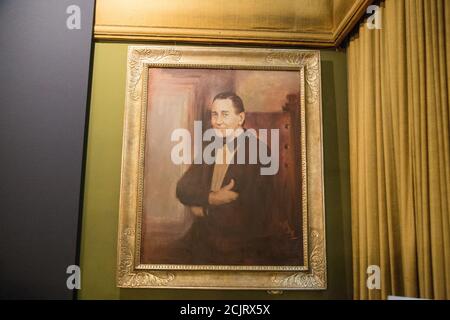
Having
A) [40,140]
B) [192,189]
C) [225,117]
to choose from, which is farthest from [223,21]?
[40,140]

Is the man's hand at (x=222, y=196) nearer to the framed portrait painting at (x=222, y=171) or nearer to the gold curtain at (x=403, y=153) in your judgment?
the framed portrait painting at (x=222, y=171)

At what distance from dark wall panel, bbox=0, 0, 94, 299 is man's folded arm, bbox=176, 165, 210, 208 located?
0.59 meters

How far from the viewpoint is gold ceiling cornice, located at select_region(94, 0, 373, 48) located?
2359 mm

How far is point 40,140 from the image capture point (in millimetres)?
2176

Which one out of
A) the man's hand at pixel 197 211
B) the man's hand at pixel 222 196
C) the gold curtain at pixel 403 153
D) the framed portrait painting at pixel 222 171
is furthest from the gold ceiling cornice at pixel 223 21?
the man's hand at pixel 197 211

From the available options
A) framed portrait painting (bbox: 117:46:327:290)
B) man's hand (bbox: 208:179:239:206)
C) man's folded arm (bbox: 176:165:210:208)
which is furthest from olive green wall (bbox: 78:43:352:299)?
man's hand (bbox: 208:179:239:206)

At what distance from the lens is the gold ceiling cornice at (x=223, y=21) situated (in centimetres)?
236

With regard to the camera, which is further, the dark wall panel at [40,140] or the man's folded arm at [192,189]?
the man's folded arm at [192,189]

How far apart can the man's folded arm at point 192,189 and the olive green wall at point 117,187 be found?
385mm

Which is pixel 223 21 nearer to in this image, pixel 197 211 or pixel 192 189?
pixel 192 189

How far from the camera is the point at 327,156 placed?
7.62ft
